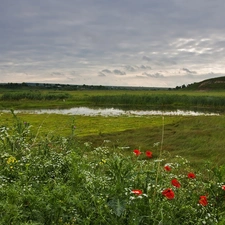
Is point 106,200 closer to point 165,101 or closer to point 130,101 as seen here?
point 130,101

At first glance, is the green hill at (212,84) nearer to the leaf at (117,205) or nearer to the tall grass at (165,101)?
the tall grass at (165,101)

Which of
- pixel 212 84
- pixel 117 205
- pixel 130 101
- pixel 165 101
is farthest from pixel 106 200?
pixel 212 84

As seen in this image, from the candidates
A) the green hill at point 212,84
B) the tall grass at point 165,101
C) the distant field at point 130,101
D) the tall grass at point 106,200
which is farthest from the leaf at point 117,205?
the green hill at point 212,84

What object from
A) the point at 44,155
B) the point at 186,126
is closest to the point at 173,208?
the point at 44,155

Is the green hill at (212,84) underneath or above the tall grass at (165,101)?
above

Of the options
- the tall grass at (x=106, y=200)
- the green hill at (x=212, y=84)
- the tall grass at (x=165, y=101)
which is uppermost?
the green hill at (x=212, y=84)

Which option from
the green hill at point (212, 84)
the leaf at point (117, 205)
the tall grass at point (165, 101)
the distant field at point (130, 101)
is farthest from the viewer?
the green hill at point (212, 84)

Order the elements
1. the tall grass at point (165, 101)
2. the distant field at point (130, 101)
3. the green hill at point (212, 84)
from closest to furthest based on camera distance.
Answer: the distant field at point (130, 101)
the tall grass at point (165, 101)
the green hill at point (212, 84)

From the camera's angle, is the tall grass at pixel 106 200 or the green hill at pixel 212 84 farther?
the green hill at pixel 212 84

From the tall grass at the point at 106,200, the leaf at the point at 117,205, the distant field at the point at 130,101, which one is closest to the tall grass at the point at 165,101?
the distant field at the point at 130,101

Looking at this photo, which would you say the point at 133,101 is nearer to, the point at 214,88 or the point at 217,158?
the point at 217,158

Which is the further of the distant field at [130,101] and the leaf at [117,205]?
the distant field at [130,101]

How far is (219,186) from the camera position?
92.7 inches

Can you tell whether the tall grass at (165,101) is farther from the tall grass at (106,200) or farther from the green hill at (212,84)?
the green hill at (212,84)
